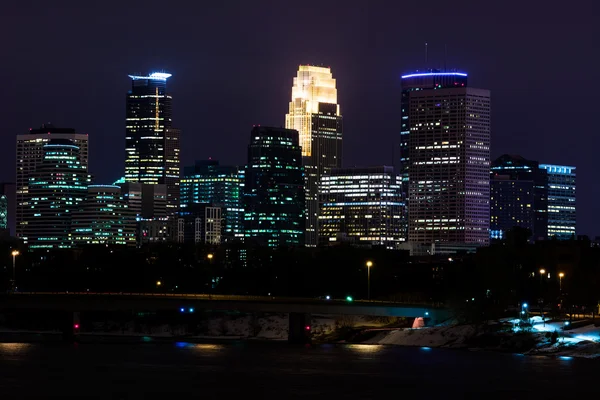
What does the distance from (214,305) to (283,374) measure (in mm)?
49927

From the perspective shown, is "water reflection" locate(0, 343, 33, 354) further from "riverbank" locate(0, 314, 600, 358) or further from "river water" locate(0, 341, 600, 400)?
"riverbank" locate(0, 314, 600, 358)

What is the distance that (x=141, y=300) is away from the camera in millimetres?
172375

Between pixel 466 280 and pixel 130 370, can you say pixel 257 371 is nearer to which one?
pixel 130 370

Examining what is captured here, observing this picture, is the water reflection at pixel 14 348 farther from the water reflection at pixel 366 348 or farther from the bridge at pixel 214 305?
the water reflection at pixel 366 348

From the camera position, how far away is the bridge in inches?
6678

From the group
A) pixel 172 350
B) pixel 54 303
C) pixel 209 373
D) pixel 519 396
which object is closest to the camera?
pixel 519 396

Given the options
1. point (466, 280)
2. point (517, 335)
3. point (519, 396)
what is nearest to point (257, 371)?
point (519, 396)

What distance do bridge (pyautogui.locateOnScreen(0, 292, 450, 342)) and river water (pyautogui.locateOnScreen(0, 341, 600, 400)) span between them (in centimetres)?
1056

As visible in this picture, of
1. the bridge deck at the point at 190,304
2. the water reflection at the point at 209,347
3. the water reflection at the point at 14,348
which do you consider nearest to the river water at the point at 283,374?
the water reflection at the point at 14,348

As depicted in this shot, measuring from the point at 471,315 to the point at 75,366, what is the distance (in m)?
58.6

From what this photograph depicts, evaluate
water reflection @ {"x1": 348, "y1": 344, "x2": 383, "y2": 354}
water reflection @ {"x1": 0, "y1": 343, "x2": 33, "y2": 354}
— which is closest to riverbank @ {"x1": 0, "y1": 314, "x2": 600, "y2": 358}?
water reflection @ {"x1": 348, "y1": 344, "x2": 383, "y2": 354}

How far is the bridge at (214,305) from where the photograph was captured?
557ft

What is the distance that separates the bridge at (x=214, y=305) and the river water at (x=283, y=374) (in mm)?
10560

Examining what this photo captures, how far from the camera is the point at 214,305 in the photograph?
6796 inches
